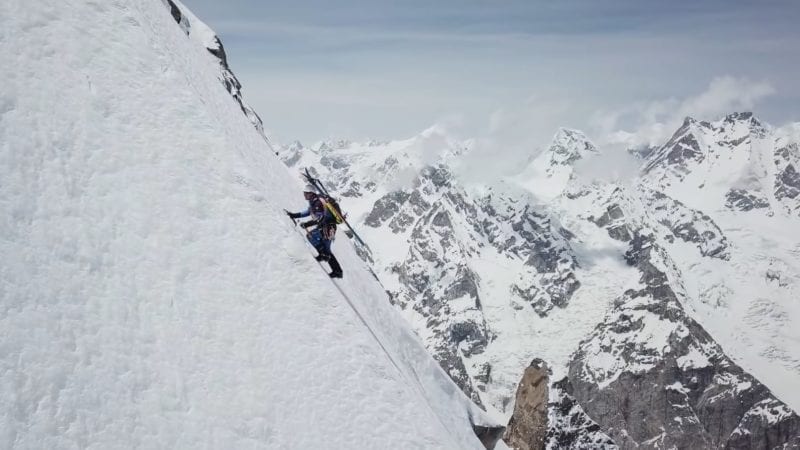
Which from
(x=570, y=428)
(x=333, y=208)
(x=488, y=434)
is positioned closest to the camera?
(x=333, y=208)

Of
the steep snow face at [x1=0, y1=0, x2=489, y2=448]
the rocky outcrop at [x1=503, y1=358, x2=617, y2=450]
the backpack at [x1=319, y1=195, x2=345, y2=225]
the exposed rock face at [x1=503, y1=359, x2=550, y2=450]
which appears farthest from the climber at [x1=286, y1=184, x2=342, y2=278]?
the rocky outcrop at [x1=503, y1=358, x2=617, y2=450]

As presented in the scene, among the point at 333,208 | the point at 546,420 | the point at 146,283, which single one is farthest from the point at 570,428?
the point at 146,283

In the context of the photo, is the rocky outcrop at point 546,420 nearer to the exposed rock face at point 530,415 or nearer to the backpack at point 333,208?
the exposed rock face at point 530,415

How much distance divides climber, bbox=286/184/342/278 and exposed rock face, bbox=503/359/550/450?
57.9 metres

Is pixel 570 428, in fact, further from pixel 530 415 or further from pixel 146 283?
pixel 146 283

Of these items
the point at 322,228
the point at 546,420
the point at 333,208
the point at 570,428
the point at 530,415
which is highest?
the point at 333,208

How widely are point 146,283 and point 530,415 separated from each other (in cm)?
6405

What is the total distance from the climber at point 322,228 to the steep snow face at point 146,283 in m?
1.77

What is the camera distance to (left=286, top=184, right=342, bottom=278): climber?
1422cm

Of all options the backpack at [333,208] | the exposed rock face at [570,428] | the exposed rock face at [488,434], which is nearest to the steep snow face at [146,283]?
the backpack at [333,208]

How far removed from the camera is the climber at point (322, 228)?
46.6 feet

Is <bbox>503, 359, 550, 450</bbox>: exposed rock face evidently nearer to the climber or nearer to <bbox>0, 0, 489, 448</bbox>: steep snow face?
the climber

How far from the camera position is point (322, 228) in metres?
14.5

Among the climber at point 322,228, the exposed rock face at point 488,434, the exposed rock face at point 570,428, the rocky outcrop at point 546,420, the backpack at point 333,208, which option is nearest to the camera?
the climber at point 322,228
